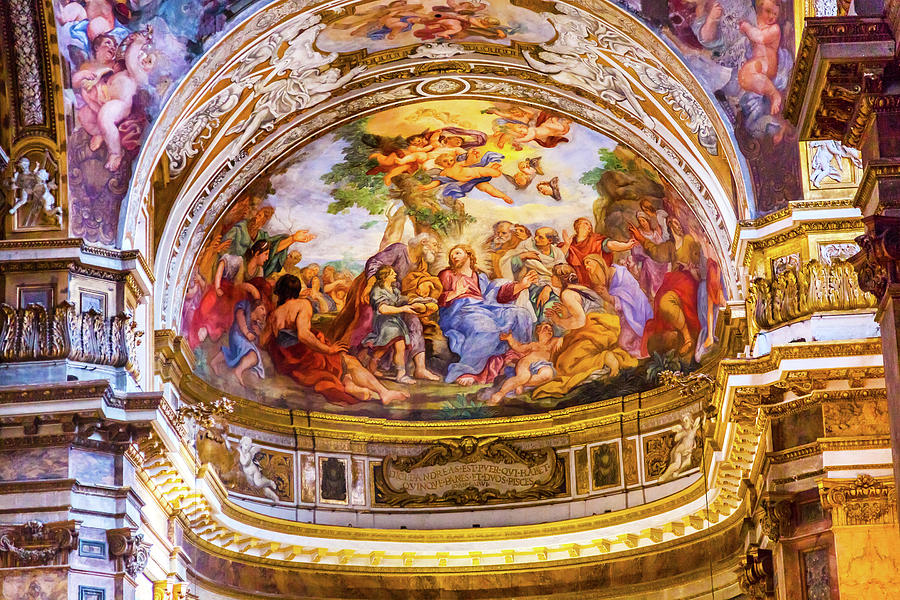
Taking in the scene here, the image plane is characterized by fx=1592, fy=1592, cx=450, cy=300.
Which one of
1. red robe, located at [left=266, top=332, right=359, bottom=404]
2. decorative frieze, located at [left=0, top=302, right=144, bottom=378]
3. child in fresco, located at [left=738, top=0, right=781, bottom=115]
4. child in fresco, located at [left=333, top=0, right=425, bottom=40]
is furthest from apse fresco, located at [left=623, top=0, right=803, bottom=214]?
red robe, located at [left=266, top=332, right=359, bottom=404]

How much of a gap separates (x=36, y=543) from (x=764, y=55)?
12.5 meters

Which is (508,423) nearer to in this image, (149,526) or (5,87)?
(149,526)

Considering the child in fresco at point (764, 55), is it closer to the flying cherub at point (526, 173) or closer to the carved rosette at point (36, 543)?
the flying cherub at point (526, 173)

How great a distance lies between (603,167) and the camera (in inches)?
1195

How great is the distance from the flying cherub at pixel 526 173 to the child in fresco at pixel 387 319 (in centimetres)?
314

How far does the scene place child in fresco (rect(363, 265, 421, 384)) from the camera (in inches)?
1273

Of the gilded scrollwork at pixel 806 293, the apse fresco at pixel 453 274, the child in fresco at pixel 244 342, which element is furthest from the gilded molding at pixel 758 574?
the child in fresco at pixel 244 342

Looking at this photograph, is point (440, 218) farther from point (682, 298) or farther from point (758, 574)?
point (758, 574)

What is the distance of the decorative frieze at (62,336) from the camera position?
73.2 ft

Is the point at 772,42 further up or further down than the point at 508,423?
further up

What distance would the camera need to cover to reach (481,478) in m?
32.8

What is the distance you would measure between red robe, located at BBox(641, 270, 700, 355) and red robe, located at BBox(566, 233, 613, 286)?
Result: 1353 mm

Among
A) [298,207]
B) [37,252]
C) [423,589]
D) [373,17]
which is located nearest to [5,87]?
[37,252]

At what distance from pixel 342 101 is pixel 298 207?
3028 millimetres
